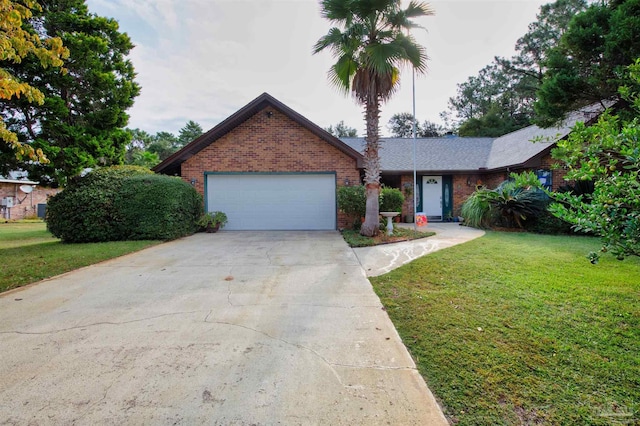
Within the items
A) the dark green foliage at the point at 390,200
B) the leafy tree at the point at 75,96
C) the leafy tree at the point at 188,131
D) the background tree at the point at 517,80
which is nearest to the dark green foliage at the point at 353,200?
the dark green foliage at the point at 390,200

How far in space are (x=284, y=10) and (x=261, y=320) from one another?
9.38m

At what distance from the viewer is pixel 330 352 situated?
2.78m

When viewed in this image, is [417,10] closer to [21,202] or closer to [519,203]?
[519,203]

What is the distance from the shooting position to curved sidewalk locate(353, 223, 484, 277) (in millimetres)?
5878

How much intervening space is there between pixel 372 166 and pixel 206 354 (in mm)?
7373

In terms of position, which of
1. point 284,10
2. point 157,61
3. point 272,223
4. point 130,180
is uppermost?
point 284,10

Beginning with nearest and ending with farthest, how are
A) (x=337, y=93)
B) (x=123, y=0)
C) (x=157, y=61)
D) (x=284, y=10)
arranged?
(x=123, y=0) < (x=284, y=10) < (x=337, y=93) < (x=157, y=61)

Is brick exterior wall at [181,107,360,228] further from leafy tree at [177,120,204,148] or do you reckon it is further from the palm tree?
leafy tree at [177,120,204,148]

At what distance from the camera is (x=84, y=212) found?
8.87 metres

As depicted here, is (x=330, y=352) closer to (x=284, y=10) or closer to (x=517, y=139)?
(x=284, y=10)

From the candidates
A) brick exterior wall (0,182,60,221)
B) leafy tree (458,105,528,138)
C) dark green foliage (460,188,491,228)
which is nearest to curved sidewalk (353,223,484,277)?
dark green foliage (460,188,491,228)

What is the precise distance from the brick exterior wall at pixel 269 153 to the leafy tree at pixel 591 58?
655 centimetres

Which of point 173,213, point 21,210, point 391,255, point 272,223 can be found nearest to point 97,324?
point 391,255

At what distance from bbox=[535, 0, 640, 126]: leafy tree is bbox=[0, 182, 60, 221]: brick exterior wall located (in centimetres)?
2798
